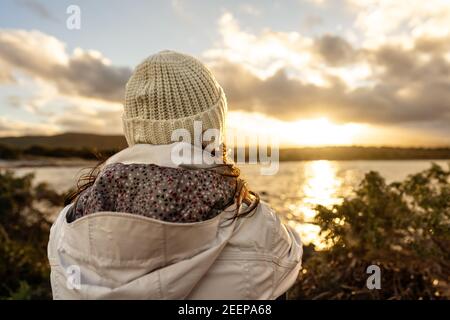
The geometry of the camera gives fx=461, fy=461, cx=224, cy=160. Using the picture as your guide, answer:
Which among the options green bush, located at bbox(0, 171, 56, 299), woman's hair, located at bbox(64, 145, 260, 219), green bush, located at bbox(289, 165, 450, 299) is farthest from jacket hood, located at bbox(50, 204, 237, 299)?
green bush, located at bbox(0, 171, 56, 299)

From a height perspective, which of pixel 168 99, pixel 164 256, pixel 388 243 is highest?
pixel 168 99

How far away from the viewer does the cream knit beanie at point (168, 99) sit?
70.4 inches

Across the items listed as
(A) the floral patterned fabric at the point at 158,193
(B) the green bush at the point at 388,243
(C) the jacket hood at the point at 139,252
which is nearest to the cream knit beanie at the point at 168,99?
(A) the floral patterned fabric at the point at 158,193

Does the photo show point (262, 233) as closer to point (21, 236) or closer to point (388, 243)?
point (388, 243)

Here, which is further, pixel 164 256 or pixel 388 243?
pixel 388 243

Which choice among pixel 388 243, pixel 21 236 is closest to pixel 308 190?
pixel 388 243

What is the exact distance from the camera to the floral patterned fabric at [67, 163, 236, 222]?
5.25ft

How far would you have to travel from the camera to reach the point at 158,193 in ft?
5.26

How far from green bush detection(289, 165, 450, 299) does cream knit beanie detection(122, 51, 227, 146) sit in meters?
2.57

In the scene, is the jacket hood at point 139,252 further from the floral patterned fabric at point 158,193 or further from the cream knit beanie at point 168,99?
the cream knit beanie at point 168,99

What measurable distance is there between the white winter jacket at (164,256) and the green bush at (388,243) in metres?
2.48

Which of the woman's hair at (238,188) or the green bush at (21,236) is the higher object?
the woman's hair at (238,188)

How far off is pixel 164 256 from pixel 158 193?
0.22 metres

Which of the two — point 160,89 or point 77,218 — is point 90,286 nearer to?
point 77,218
